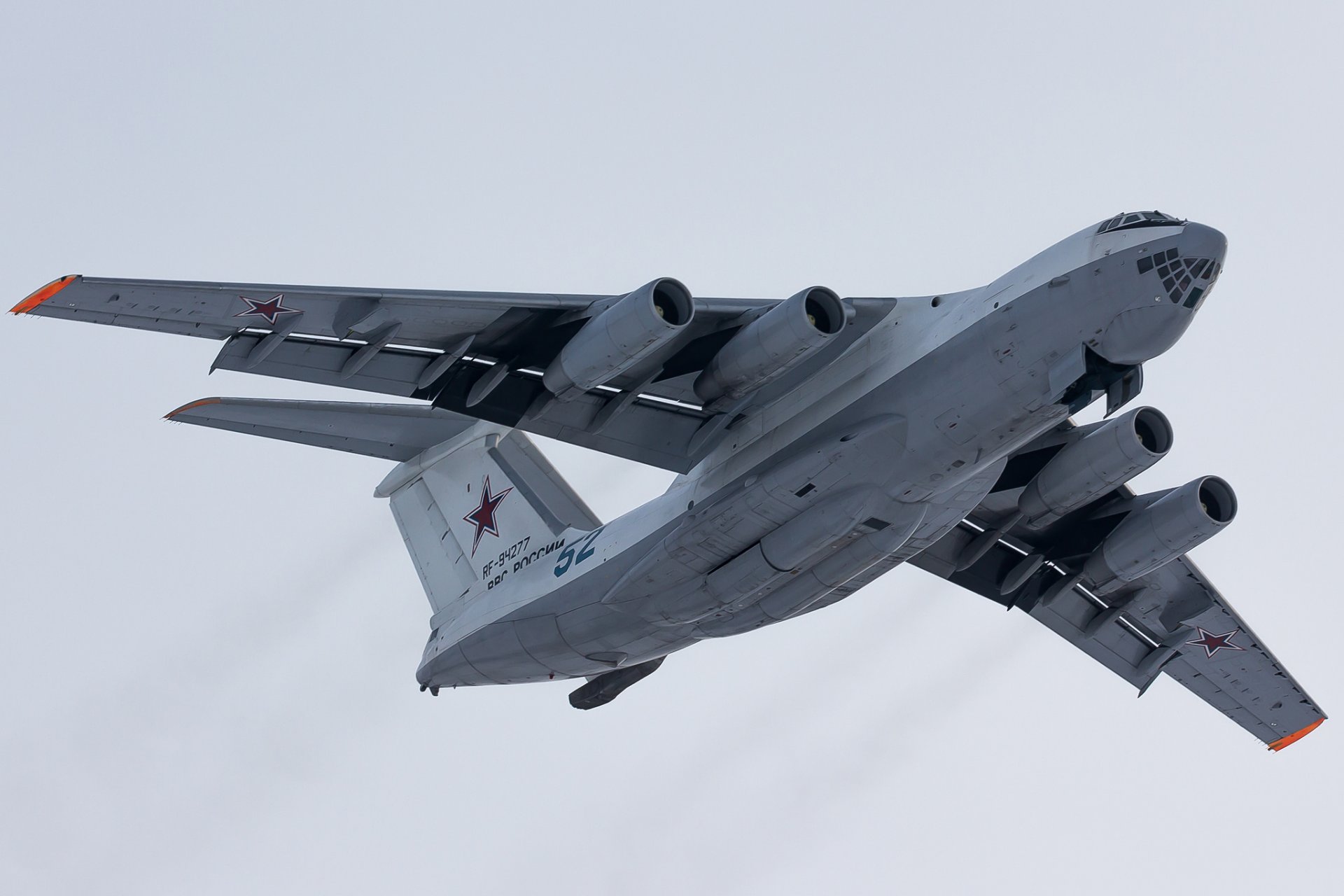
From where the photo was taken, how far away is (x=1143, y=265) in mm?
10930

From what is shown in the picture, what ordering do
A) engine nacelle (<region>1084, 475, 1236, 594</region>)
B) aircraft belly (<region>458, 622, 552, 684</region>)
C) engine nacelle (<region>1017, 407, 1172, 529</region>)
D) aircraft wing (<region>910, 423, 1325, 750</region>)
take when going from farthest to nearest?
1. aircraft wing (<region>910, 423, 1325, 750</region>)
2. aircraft belly (<region>458, 622, 552, 684</region>)
3. engine nacelle (<region>1084, 475, 1236, 594</region>)
4. engine nacelle (<region>1017, 407, 1172, 529</region>)

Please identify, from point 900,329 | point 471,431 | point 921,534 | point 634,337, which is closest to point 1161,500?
point 921,534

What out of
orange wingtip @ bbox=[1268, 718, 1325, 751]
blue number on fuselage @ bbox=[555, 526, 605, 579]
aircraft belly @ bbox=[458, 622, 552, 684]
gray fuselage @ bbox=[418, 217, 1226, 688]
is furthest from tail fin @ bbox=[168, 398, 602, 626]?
orange wingtip @ bbox=[1268, 718, 1325, 751]

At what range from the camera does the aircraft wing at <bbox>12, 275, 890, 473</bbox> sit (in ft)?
36.1

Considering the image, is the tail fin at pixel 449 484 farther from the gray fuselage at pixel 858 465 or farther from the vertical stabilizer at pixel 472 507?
the gray fuselage at pixel 858 465

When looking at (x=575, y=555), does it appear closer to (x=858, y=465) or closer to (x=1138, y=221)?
(x=858, y=465)

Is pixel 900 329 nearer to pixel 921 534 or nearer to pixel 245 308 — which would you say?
pixel 921 534

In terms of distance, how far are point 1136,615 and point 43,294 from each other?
10.8m

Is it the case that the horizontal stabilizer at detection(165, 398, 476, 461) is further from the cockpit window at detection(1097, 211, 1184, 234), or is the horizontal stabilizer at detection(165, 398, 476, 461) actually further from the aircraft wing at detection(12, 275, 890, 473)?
the cockpit window at detection(1097, 211, 1184, 234)

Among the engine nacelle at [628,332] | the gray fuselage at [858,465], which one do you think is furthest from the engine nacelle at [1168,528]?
the engine nacelle at [628,332]

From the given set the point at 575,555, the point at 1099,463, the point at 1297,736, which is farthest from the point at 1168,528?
the point at 575,555

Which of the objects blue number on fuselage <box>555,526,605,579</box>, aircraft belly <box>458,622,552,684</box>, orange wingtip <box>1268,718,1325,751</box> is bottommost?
orange wingtip <box>1268,718,1325,751</box>

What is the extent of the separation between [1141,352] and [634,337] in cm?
348

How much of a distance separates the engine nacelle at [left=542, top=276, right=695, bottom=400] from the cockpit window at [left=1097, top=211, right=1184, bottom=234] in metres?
2.91
